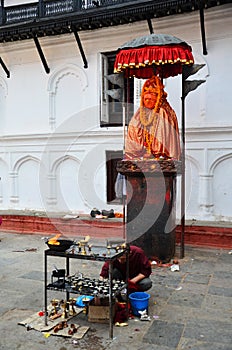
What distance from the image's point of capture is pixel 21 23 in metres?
10.1

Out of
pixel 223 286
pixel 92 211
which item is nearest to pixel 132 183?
pixel 223 286

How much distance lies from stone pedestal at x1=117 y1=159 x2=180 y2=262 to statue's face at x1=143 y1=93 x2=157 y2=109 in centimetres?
108

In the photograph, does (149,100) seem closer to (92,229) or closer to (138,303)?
(92,229)

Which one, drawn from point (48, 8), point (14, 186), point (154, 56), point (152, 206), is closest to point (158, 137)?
point (152, 206)

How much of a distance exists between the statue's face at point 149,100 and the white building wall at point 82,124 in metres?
2.25

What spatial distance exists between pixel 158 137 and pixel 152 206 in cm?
125

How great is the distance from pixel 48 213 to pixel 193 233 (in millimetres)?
4320

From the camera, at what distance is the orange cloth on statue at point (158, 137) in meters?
6.98

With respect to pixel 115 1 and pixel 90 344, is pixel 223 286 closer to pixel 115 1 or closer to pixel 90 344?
pixel 90 344

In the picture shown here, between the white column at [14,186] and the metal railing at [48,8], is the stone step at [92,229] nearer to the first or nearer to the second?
the white column at [14,186]

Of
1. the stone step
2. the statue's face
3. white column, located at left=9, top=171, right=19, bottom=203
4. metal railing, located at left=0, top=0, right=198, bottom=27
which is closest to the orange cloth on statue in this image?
the statue's face

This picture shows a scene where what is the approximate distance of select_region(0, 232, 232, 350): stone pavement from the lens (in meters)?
3.92

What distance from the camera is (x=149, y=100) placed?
279 inches

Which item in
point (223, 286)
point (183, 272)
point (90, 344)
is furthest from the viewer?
point (183, 272)
